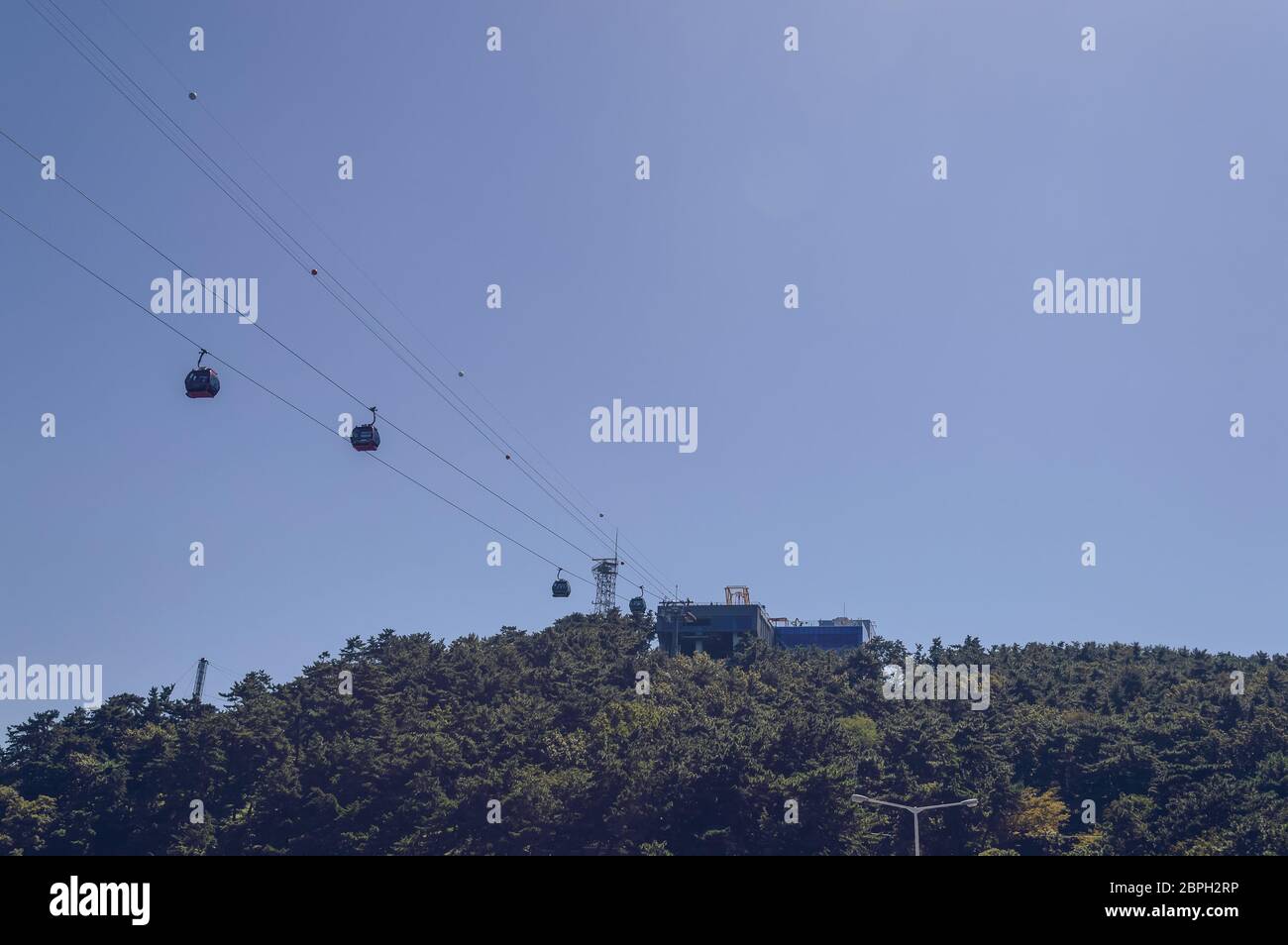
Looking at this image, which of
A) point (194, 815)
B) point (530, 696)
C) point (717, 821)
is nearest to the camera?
point (717, 821)
